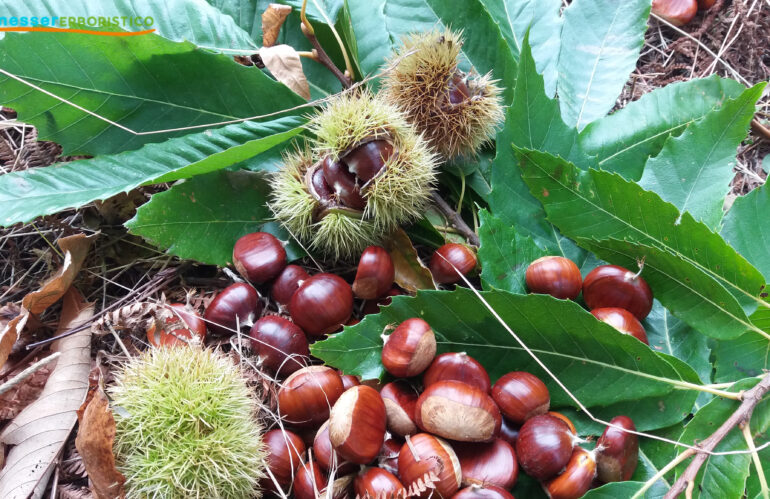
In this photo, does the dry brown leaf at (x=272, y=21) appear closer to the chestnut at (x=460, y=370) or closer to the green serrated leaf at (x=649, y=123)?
the green serrated leaf at (x=649, y=123)

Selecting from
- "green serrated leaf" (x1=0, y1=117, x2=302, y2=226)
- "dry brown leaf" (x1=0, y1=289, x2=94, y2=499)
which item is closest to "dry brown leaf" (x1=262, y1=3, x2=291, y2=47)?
"green serrated leaf" (x1=0, y1=117, x2=302, y2=226)

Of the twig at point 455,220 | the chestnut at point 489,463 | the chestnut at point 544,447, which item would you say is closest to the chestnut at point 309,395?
the chestnut at point 489,463

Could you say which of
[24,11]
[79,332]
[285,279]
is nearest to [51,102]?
[24,11]

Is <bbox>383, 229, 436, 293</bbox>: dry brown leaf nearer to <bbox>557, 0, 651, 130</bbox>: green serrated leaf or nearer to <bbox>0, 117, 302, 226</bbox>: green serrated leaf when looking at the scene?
<bbox>0, 117, 302, 226</bbox>: green serrated leaf

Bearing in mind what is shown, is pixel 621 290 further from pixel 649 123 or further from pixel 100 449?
pixel 100 449

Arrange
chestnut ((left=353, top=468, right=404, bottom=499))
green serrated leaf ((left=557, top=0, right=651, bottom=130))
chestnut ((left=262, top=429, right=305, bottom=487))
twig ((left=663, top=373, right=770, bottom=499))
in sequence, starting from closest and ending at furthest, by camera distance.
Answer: twig ((left=663, top=373, right=770, bottom=499)) → chestnut ((left=353, top=468, right=404, bottom=499)) → chestnut ((left=262, top=429, right=305, bottom=487)) → green serrated leaf ((left=557, top=0, right=651, bottom=130))

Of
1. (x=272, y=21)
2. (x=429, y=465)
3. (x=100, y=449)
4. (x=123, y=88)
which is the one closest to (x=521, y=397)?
(x=429, y=465)

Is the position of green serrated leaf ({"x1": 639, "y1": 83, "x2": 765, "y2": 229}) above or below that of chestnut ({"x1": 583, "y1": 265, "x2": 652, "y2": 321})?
above
